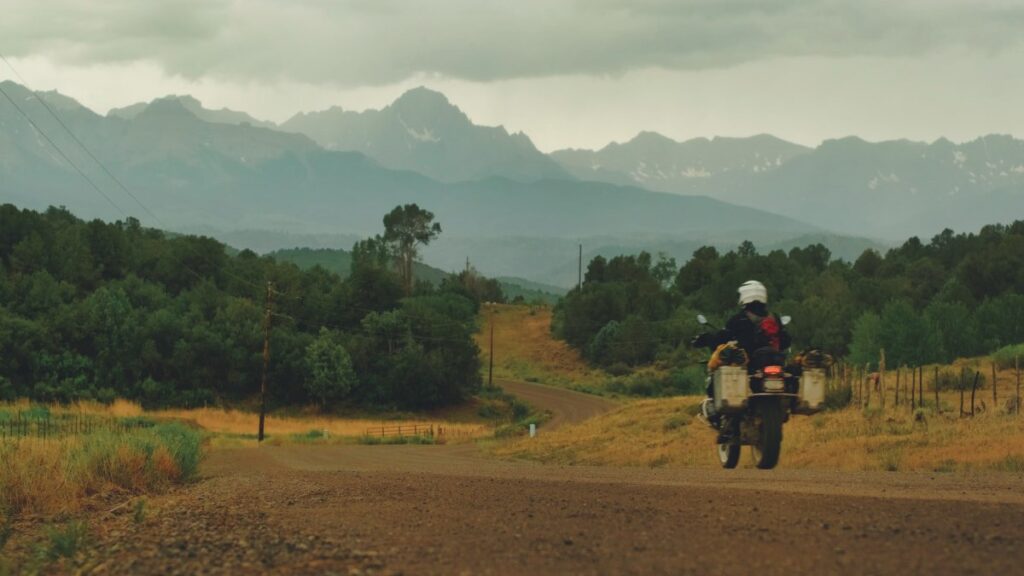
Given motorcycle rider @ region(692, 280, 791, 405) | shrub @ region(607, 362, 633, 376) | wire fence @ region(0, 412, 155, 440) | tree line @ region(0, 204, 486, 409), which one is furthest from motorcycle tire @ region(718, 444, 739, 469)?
shrub @ region(607, 362, 633, 376)

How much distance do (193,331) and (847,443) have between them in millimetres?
74285

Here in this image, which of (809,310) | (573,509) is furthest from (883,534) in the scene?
(809,310)

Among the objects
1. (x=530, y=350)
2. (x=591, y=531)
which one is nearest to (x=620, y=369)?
(x=530, y=350)

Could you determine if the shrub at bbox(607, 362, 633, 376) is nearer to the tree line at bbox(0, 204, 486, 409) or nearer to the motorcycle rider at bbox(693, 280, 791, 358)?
the tree line at bbox(0, 204, 486, 409)

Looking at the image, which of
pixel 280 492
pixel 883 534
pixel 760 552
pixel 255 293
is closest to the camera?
pixel 760 552

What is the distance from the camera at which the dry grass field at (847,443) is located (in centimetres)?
2066

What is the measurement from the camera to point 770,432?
1493cm

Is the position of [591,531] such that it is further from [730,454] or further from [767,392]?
[730,454]

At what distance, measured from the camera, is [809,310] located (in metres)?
108

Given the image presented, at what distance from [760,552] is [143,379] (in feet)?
286

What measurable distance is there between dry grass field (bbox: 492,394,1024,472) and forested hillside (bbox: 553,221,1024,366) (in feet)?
140

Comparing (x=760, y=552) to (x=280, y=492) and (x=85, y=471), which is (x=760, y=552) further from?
(x=85, y=471)

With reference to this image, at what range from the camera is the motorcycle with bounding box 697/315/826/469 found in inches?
577

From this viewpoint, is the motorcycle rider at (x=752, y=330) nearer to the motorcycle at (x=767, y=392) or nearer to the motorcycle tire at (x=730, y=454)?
the motorcycle at (x=767, y=392)
